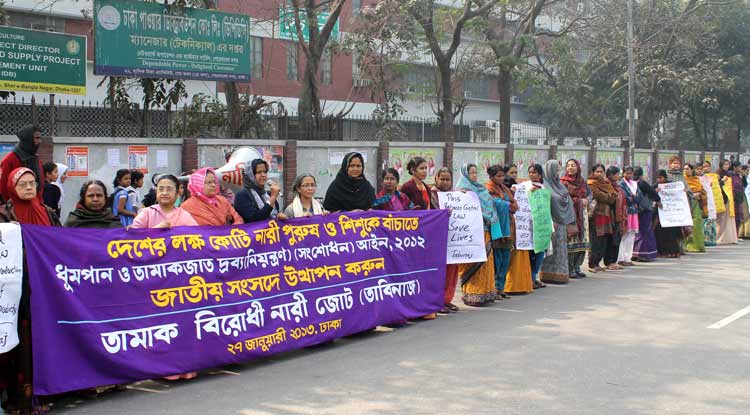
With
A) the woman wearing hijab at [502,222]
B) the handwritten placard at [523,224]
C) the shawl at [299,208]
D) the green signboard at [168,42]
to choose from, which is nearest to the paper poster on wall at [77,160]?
the green signboard at [168,42]

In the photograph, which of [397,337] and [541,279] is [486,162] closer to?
[541,279]

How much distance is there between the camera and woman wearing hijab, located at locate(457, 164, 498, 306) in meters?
10.7

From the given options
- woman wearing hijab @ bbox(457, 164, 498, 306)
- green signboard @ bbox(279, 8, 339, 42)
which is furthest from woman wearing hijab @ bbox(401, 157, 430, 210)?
green signboard @ bbox(279, 8, 339, 42)

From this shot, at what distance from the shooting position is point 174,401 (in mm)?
6188

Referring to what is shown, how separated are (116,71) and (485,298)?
7.16 metres

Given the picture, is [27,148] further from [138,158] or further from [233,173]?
[138,158]

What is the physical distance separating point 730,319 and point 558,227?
3604mm

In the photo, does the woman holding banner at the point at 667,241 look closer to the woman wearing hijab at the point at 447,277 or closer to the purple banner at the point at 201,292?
the woman wearing hijab at the point at 447,277

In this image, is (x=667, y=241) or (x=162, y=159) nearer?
(x=162, y=159)

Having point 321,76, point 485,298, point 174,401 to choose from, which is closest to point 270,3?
point 321,76

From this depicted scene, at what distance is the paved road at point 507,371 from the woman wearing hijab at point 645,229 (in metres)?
5.36

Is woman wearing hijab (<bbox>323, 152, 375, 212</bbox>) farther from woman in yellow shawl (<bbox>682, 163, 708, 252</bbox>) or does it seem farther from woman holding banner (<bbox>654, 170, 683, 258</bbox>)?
woman in yellow shawl (<bbox>682, 163, 708, 252</bbox>)

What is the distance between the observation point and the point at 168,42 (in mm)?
14344

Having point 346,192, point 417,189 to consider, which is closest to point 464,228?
point 417,189
